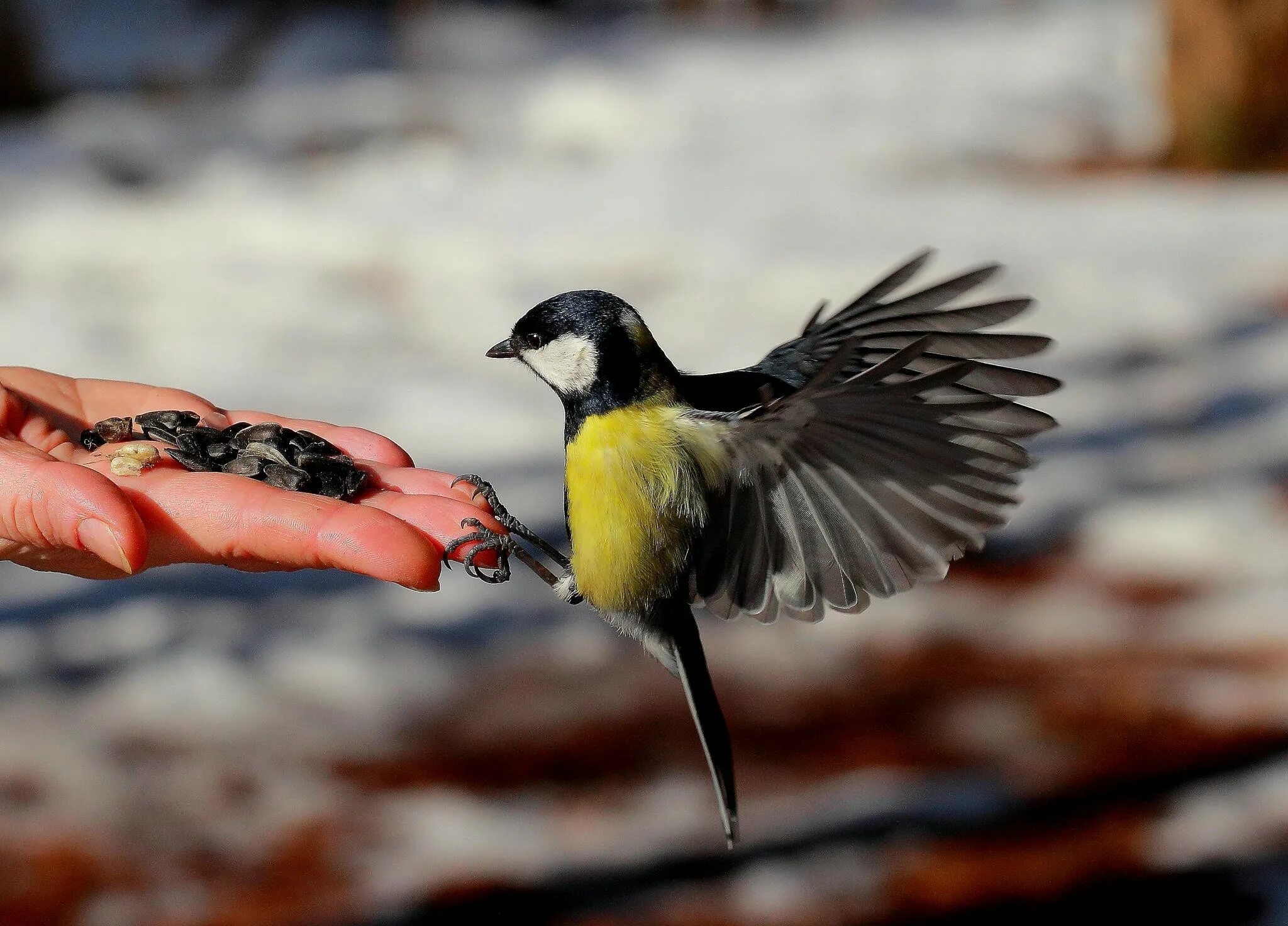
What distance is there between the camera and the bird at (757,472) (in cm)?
196

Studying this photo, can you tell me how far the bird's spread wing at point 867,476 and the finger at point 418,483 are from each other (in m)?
0.53

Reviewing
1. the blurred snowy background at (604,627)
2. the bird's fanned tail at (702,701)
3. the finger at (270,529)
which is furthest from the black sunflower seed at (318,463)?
the blurred snowy background at (604,627)

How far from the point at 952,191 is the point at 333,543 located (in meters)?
7.74

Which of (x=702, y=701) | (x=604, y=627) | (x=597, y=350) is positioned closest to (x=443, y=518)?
(x=597, y=350)

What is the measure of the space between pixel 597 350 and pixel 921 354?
0.50 meters

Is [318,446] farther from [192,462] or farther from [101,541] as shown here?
[101,541]

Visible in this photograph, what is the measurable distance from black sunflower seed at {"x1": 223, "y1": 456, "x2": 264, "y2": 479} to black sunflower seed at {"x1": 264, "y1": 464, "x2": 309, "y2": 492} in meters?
0.01

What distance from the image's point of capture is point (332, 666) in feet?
14.0

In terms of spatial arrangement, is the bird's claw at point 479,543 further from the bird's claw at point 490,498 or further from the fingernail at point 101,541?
the fingernail at point 101,541

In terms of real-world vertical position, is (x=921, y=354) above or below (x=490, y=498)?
above

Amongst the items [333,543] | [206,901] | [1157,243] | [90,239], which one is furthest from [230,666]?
[1157,243]

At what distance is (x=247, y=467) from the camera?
7.89ft

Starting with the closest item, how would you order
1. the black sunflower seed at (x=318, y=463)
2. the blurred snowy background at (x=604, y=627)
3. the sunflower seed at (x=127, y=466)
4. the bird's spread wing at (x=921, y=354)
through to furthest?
the bird's spread wing at (x=921, y=354) < the sunflower seed at (x=127, y=466) < the black sunflower seed at (x=318, y=463) < the blurred snowy background at (x=604, y=627)

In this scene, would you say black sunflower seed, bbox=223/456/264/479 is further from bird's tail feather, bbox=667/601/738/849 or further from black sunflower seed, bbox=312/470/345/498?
bird's tail feather, bbox=667/601/738/849
